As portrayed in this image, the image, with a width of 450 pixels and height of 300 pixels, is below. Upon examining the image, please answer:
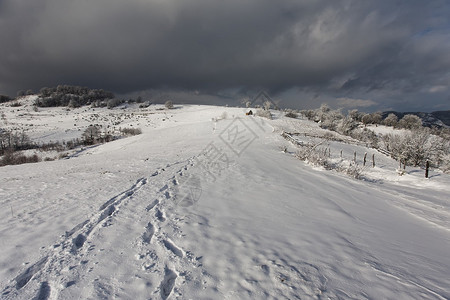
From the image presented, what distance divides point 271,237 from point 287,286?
1335 mm

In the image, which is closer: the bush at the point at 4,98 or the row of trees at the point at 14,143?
the row of trees at the point at 14,143

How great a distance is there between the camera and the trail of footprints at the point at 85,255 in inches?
99.8

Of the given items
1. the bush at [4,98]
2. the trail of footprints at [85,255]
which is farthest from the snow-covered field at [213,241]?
the bush at [4,98]

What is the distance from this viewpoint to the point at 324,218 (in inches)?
206

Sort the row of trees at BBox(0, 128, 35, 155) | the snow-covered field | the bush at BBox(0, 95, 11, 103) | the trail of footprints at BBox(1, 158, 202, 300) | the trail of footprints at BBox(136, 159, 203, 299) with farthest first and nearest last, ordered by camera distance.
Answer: the bush at BBox(0, 95, 11, 103) → the row of trees at BBox(0, 128, 35, 155) → the trail of footprints at BBox(136, 159, 203, 299) → the snow-covered field → the trail of footprints at BBox(1, 158, 202, 300)

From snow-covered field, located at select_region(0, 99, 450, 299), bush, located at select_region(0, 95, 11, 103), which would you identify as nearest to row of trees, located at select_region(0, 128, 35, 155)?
snow-covered field, located at select_region(0, 99, 450, 299)

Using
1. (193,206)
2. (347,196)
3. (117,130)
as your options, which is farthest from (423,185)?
(117,130)

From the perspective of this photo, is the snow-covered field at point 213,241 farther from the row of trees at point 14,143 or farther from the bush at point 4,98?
the bush at point 4,98

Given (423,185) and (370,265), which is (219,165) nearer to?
(370,265)

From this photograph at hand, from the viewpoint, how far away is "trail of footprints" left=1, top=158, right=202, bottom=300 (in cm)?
254

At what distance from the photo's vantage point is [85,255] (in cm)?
324

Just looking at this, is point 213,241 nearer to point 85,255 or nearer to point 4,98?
point 85,255

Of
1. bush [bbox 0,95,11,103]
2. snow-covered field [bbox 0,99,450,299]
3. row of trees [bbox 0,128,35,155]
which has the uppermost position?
bush [bbox 0,95,11,103]

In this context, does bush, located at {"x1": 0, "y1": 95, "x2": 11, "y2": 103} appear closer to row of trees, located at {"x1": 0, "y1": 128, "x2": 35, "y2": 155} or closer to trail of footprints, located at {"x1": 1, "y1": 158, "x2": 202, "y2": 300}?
row of trees, located at {"x1": 0, "y1": 128, "x2": 35, "y2": 155}
